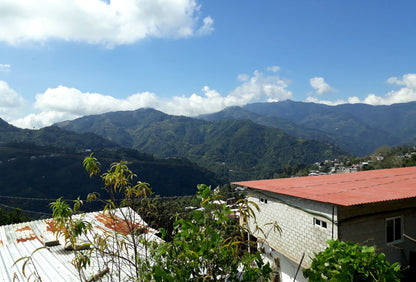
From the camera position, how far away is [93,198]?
7.54ft

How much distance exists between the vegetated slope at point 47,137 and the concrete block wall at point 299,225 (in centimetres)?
15520

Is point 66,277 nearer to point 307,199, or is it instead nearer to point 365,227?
point 307,199

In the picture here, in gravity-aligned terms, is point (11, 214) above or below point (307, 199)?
below

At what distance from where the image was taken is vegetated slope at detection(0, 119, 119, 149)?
140m

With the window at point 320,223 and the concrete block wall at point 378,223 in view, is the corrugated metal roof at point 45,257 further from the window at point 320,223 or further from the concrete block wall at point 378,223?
the concrete block wall at point 378,223

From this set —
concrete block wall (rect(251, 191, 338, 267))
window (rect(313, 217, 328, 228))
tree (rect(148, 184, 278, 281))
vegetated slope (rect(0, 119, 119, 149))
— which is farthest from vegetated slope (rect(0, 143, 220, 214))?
tree (rect(148, 184, 278, 281))

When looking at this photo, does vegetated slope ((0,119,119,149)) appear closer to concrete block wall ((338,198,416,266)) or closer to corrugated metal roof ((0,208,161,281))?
corrugated metal roof ((0,208,161,281))

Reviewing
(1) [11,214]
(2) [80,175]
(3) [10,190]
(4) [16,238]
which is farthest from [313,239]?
(2) [80,175]

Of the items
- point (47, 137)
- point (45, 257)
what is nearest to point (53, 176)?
point (47, 137)

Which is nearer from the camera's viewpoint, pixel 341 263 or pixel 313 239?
pixel 341 263

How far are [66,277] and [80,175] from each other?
105863 mm

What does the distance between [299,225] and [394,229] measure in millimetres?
2910

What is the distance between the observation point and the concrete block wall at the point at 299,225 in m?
7.52

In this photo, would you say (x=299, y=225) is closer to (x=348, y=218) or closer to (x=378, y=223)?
(x=348, y=218)
